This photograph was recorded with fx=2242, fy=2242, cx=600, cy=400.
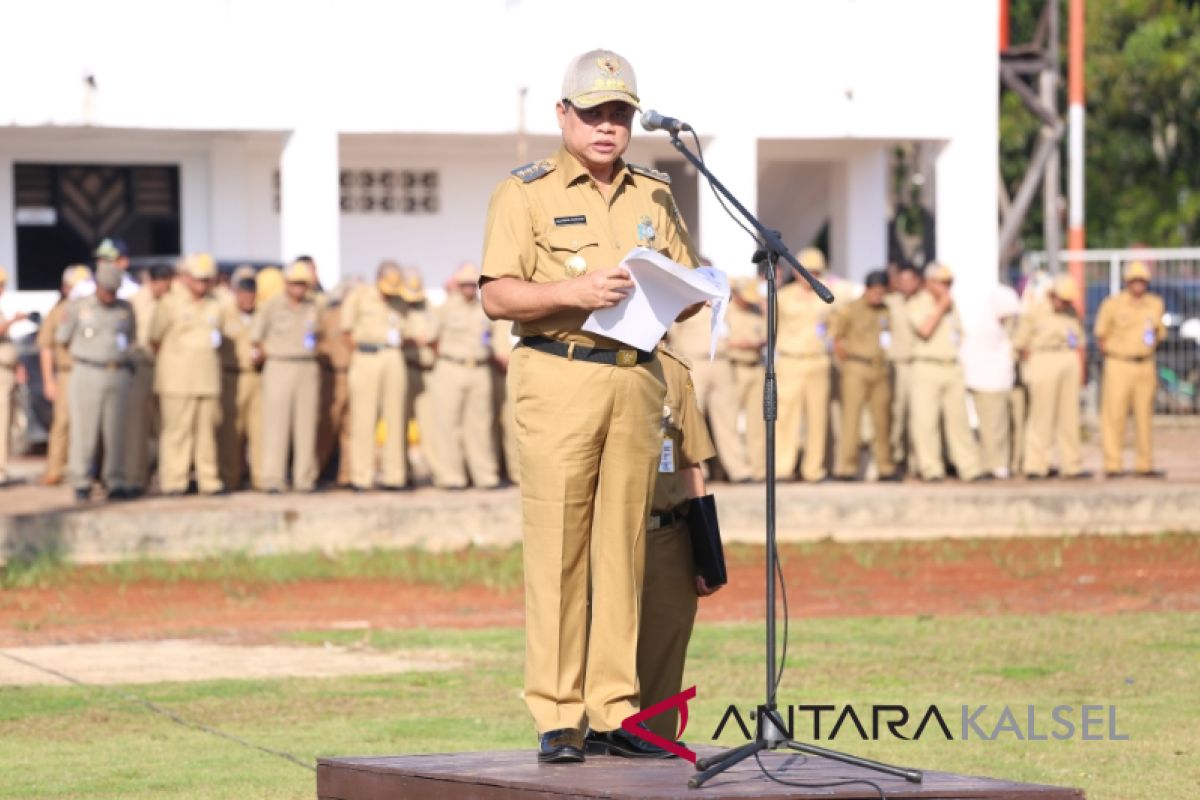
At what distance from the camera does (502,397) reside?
2003 centimetres

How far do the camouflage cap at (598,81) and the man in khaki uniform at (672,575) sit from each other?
1.14 meters

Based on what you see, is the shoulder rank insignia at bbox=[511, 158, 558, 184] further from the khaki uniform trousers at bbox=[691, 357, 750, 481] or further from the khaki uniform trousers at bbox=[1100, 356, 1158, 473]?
the khaki uniform trousers at bbox=[1100, 356, 1158, 473]

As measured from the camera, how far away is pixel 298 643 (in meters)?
13.4

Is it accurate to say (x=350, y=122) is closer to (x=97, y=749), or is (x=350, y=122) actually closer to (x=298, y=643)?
(x=298, y=643)

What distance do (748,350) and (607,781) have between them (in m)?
14.2

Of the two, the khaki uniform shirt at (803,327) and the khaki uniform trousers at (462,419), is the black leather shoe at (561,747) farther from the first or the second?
the khaki uniform shirt at (803,327)

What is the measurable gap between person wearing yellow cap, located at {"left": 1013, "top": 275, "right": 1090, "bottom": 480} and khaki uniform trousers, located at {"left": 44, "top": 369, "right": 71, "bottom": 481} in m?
8.57

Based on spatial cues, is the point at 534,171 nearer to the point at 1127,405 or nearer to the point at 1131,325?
the point at 1131,325

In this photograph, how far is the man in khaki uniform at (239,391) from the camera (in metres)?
19.2

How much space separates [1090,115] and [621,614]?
41106 mm

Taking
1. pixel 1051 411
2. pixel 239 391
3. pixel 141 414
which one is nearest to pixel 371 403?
pixel 239 391

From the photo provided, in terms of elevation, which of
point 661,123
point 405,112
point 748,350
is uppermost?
point 405,112

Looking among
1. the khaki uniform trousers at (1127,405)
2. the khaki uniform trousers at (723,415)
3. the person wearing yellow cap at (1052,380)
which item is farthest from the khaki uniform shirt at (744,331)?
the khaki uniform trousers at (1127,405)

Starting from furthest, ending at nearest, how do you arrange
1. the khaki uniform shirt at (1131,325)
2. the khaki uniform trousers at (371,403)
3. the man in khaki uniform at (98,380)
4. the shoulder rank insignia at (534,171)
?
the khaki uniform shirt at (1131,325)
the khaki uniform trousers at (371,403)
the man in khaki uniform at (98,380)
the shoulder rank insignia at (534,171)
